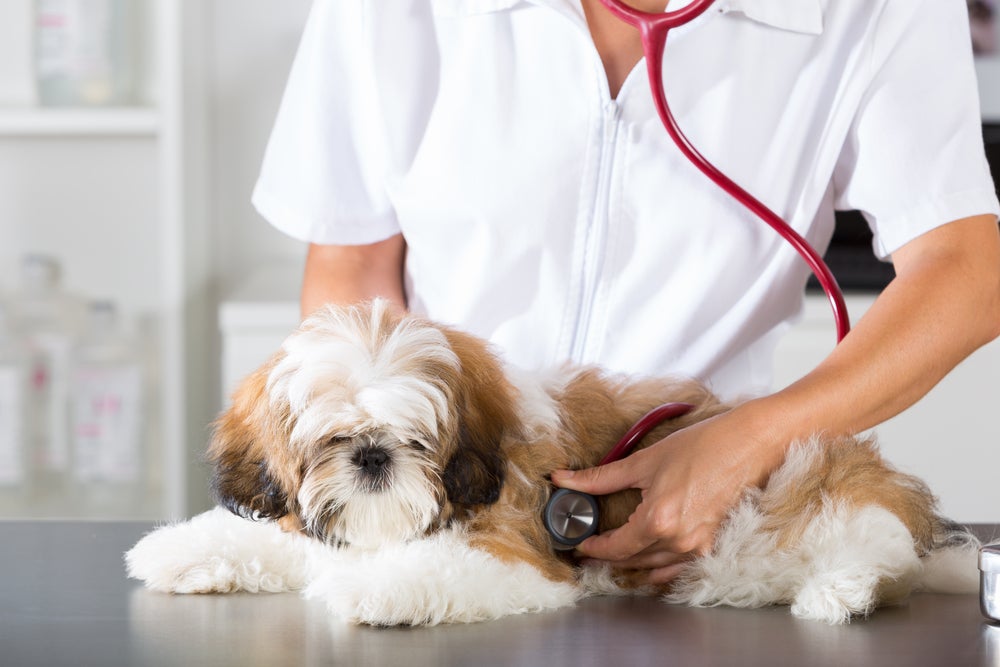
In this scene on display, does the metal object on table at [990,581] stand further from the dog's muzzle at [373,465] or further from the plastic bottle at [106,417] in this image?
the plastic bottle at [106,417]

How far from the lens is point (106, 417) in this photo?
248cm

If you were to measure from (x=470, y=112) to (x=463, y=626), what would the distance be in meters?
0.65

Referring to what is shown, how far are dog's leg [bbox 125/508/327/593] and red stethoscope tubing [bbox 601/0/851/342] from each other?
0.52m

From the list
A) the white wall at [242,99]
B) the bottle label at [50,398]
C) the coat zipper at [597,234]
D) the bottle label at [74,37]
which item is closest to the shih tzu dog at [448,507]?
the coat zipper at [597,234]

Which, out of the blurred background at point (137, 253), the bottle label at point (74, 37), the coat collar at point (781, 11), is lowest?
the blurred background at point (137, 253)

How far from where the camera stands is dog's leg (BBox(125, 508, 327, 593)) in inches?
40.4

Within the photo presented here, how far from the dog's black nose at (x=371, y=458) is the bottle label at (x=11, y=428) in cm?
175

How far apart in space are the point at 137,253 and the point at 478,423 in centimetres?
191

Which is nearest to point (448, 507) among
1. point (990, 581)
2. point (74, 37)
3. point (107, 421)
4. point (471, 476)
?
point (471, 476)

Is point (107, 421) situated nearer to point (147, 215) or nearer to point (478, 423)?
point (147, 215)

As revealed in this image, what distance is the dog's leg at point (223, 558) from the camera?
1027 millimetres

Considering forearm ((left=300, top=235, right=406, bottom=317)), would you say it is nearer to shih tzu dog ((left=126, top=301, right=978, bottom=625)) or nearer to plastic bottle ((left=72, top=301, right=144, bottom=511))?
shih tzu dog ((left=126, top=301, right=978, bottom=625))

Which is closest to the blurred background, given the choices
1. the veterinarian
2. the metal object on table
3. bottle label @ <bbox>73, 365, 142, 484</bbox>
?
bottle label @ <bbox>73, 365, 142, 484</bbox>

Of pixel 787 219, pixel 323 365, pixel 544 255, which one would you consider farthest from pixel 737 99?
pixel 323 365
